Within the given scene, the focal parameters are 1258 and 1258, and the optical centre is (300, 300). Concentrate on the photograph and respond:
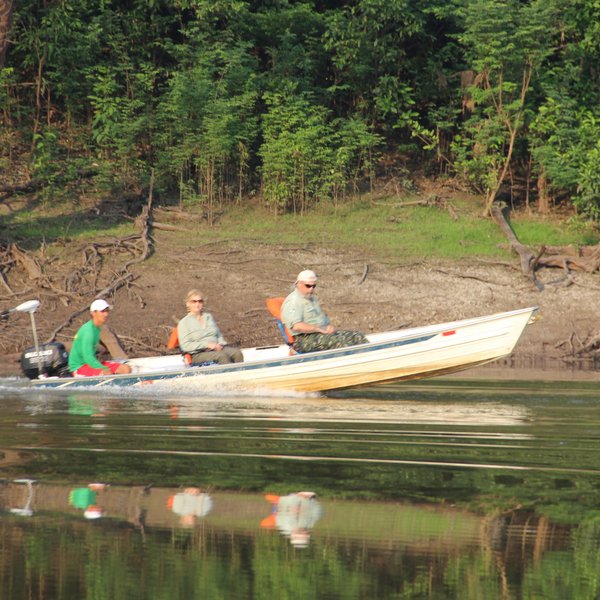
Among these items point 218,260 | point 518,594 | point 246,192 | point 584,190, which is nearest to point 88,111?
point 246,192

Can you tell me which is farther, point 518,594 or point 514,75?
point 514,75

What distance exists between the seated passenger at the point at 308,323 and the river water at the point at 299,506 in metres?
2.72

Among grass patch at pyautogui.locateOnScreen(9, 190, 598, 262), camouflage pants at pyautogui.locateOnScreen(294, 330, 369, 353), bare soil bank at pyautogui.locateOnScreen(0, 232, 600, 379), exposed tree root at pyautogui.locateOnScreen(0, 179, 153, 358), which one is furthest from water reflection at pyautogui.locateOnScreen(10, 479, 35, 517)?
grass patch at pyautogui.locateOnScreen(9, 190, 598, 262)

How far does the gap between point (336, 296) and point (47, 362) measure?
23.2ft

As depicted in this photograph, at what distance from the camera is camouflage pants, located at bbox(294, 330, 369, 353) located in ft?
47.3

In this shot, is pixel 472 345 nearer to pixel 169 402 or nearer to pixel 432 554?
pixel 169 402

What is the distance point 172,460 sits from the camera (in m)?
8.48

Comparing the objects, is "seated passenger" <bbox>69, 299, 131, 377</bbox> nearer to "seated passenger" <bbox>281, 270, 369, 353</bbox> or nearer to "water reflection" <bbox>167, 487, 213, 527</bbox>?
"seated passenger" <bbox>281, 270, 369, 353</bbox>

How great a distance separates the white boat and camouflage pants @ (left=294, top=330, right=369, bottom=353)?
0.34 m

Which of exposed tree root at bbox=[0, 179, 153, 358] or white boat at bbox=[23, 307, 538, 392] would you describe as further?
exposed tree root at bbox=[0, 179, 153, 358]

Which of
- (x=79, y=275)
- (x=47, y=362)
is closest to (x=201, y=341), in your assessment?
(x=47, y=362)

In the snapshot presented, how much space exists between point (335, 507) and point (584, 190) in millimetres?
16940

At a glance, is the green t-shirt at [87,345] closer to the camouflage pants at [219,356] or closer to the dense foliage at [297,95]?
the camouflage pants at [219,356]

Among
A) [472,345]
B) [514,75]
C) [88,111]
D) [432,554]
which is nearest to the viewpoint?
[432,554]
